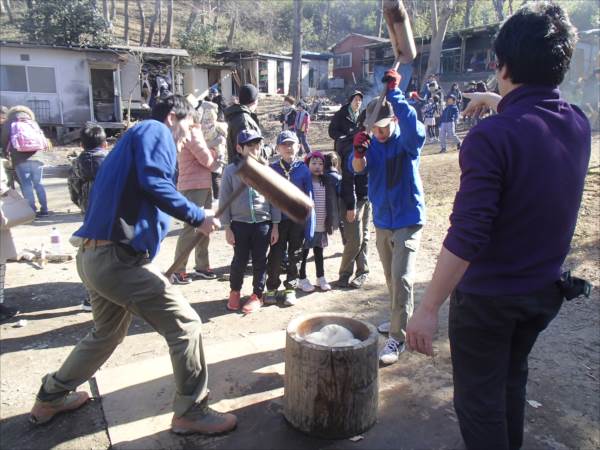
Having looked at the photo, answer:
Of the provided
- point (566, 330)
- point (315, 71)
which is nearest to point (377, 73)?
point (315, 71)

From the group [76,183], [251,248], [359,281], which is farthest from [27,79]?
[359,281]

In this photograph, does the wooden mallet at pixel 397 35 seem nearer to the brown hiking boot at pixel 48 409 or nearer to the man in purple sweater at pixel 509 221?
the man in purple sweater at pixel 509 221

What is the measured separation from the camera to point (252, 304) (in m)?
5.23

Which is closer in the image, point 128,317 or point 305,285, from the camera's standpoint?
point 128,317

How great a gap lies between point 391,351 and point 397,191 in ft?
4.38

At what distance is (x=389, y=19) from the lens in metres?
3.69

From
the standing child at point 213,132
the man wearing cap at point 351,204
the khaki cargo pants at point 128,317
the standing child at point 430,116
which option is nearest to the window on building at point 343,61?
the standing child at point 430,116

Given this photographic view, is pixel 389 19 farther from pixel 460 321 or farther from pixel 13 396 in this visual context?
pixel 13 396

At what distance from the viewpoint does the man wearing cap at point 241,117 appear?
5863 mm

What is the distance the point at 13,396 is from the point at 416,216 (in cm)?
337

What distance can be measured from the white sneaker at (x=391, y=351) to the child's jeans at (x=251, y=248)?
1.67 meters

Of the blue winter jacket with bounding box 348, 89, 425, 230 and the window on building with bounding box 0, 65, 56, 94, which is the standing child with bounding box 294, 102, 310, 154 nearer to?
the window on building with bounding box 0, 65, 56, 94

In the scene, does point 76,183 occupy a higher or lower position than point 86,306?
higher

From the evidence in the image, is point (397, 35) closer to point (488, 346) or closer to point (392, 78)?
point (392, 78)
